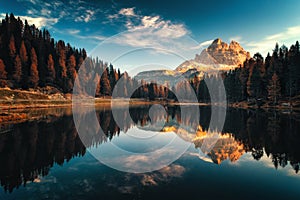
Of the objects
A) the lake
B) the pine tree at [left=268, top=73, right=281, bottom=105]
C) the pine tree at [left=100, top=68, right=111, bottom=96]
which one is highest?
the pine tree at [left=100, top=68, right=111, bottom=96]

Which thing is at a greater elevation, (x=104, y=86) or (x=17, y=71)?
(x=17, y=71)

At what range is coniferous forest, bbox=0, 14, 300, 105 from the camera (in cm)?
6188

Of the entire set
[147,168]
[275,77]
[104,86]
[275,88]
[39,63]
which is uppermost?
[39,63]

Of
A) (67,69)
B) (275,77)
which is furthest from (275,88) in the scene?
(67,69)

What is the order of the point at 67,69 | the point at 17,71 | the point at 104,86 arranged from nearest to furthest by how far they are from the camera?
the point at 17,71 < the point at 67,69 < the point at 104,86

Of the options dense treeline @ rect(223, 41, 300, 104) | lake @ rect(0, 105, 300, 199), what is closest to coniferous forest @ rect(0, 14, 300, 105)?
dense treeline @ rect(223, 41, 300, 104)

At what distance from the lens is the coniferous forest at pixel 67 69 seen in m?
61.9

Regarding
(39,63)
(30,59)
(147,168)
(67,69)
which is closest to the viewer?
(147,168)

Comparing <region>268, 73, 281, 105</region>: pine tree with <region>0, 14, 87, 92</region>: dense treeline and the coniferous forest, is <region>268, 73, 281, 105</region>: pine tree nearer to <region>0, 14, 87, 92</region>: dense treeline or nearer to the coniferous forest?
the coniferous forest

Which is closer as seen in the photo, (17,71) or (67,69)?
(17,71)

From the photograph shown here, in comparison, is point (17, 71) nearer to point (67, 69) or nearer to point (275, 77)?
point (67, 69)

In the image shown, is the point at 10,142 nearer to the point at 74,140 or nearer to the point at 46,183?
the point at 74,140

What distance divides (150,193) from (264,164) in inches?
330

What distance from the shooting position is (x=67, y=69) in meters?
96.3
